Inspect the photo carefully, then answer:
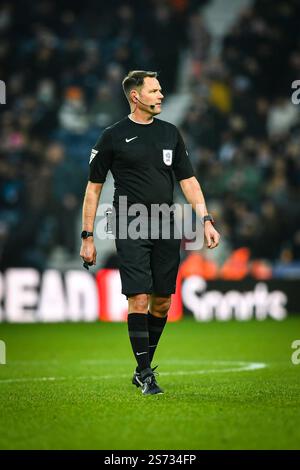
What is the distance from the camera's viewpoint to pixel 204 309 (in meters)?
16.4

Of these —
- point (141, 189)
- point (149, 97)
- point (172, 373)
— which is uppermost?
point (149, 97)

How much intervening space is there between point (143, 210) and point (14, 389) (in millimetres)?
1641

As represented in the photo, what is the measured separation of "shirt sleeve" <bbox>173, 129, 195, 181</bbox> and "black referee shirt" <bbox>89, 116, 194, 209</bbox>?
0.10 metres

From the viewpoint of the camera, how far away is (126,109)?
19250mm

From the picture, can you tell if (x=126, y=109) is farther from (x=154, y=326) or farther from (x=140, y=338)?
(x=140, y=338)

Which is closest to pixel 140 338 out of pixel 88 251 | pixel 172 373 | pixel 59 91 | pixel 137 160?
pixel 88 251

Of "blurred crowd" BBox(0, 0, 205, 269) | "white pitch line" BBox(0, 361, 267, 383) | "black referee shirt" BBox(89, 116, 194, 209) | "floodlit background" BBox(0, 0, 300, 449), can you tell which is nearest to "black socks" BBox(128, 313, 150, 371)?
"floodlit background" BBox(0, 0, 300, 449)

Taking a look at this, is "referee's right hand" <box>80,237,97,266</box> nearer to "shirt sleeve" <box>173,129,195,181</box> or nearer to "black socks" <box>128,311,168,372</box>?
"black socks" <box>128,311,168,372</box>

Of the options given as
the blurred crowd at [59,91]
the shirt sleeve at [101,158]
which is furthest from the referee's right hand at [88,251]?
the blurred crowd at [59,91]

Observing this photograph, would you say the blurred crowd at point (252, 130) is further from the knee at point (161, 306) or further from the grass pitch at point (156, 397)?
the knee at point (161, 306)

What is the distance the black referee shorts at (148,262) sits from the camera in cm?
675

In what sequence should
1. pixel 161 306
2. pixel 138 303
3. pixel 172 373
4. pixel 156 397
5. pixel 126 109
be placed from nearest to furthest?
pixel 156 397
pixel 138 303
pixel 161 306
pixel 172 373
pixel 126 109

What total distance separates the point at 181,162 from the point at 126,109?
480 inches

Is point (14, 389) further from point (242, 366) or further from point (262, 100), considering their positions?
point (262, 100)
